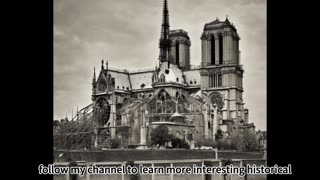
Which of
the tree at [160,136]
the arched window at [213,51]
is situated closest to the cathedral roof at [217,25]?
the arched window at [213,51]

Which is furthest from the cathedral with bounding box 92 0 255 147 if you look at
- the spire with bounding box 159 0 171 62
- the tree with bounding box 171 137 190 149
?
the tree with bounding box 171 137 190 149

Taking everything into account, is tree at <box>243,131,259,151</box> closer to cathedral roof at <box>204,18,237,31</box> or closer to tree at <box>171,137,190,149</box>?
tree at <box>171,137,190,149</box>

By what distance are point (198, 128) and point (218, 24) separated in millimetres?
5759

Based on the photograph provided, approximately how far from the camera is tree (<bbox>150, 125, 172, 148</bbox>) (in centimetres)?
2019

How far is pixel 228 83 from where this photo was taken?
2594cm

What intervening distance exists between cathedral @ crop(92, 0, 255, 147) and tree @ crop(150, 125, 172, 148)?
35 centimetres

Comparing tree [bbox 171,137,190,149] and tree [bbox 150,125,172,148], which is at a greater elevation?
tree [bbox 150,125,172,148]

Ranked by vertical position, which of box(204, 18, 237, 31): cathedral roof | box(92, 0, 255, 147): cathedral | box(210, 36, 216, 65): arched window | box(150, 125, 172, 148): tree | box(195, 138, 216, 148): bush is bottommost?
box(195, 138, 216, 148): bush

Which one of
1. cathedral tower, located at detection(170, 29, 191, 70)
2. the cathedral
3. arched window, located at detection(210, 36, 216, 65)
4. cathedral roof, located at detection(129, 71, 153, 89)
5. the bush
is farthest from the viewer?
cathedral roof, located at detection(129, 71, 153, 89)

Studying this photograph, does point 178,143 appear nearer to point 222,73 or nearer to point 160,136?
point 160,136

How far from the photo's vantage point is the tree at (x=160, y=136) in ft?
66.2

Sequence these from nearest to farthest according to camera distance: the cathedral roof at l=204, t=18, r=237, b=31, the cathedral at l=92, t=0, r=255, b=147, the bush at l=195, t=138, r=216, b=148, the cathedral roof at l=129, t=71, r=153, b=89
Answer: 1. the bush at l=195, t=138, r=216, b=148
2. the cathedral at l=92, t=0, r=255, b=147
3. the cathedral roof at l=204, t=18, r=237, b=31
4. the cathedral roof at l=129, t=71, r=153, b=89
